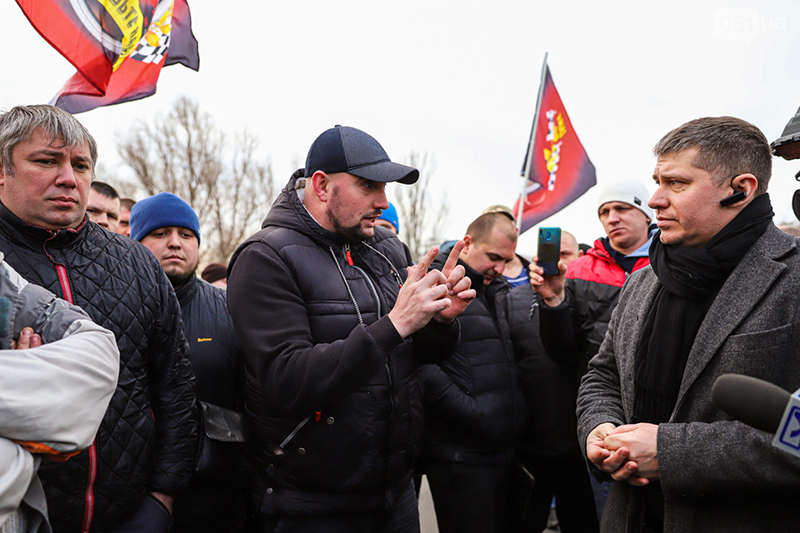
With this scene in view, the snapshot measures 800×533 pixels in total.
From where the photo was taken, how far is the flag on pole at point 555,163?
683cm

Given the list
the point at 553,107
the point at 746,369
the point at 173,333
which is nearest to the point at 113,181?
the point at 553,107

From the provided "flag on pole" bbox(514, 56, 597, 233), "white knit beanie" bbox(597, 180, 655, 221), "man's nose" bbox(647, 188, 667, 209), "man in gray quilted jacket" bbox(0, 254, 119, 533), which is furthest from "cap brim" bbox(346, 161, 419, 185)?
"flag on pole" bbox(514, 56, 597, 233)

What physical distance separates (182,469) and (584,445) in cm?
163

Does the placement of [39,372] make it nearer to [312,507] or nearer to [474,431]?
[312,507]

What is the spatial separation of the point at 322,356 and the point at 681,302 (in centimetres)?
132

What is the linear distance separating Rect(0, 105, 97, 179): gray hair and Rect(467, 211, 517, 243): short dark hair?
243 cm

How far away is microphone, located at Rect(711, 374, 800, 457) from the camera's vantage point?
79 cm

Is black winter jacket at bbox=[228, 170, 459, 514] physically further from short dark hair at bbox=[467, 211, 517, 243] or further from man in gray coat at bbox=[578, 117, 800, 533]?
short dark hair at bbox=[467, 211, 517, 243]

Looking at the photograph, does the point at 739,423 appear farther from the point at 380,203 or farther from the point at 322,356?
the point at 380,203

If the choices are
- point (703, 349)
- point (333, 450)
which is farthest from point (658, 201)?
point (333, 450)

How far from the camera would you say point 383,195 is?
7.94 feet

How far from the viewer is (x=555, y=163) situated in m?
6.94

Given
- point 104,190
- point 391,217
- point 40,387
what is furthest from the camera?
point 391,217

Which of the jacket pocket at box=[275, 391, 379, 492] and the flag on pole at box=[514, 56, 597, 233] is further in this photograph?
the flag on pole at box=[514, 56, 597, 233]
